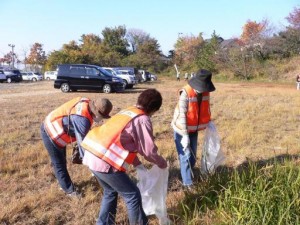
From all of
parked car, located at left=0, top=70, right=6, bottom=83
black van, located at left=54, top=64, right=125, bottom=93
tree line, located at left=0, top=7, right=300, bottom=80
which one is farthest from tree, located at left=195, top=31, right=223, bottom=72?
black van, located at left=54, top=64, right=125, bottom=93

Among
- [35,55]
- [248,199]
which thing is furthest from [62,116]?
[35,55]

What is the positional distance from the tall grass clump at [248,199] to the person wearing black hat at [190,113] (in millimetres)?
413

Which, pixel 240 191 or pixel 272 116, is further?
pixel 272 116

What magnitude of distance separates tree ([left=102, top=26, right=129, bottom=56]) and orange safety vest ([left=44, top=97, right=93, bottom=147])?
55596 millimetres

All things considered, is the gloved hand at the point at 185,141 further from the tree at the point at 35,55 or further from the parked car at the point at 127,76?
the tree at the point at 35,55

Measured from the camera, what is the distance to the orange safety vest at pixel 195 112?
4.59m

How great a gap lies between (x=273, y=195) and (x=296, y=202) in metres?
0.20

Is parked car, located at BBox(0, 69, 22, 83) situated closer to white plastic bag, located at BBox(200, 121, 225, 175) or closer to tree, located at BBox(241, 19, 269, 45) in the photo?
tree, located at BBox(241, 19, 269, 45)

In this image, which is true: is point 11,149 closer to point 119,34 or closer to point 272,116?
point 272,116

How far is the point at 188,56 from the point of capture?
56219mm

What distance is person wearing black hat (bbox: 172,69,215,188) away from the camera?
4543mm

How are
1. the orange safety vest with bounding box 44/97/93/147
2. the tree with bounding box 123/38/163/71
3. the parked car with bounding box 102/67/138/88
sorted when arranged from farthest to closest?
1. the tree with bounding box 123/38/163/71
2. the parked car with bounding box 102/67/138/88
3. the orange safety vest with bounding box 44/97/93/147

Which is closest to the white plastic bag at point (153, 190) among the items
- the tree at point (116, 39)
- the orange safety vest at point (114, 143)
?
the orange safety vest at point (114, 143)

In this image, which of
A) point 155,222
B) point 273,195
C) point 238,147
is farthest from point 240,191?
point 238,147
